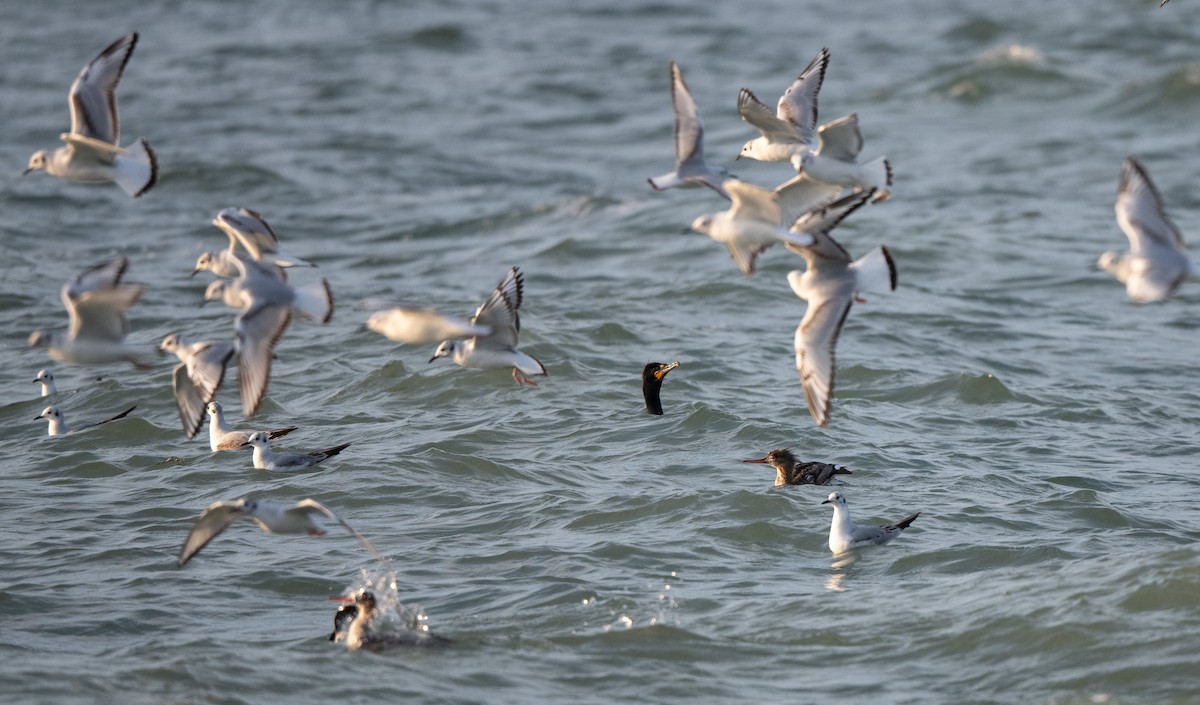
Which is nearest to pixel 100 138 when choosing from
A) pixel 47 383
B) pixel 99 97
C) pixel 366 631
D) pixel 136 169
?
pixel 99 97

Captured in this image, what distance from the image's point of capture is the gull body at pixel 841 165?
30.5 ft

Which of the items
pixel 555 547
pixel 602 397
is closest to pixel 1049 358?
pixel 602 397

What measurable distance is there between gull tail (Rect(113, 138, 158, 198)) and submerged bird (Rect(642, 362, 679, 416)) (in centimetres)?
445

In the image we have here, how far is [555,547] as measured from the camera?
10.5 metres

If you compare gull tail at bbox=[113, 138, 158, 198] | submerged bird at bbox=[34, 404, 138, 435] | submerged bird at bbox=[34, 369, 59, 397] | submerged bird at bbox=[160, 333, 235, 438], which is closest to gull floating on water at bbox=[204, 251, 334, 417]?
submerged bird at bbox=[160, 333, 235, 438]

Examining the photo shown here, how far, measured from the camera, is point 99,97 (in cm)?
1054

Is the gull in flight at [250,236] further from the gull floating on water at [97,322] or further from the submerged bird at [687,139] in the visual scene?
the submerged bird at [687,139]

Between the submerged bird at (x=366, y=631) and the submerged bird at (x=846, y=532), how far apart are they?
2.77 m

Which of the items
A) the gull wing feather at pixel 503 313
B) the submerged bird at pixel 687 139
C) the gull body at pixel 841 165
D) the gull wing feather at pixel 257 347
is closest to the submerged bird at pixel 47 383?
the gull wing feather at pixel 503 313

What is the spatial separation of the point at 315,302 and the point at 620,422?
5.08 metres

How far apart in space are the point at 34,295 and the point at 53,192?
5.47 meters

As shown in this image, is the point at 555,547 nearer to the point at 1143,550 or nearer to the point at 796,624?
the point at 796,624

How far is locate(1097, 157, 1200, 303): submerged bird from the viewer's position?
8.20 meters

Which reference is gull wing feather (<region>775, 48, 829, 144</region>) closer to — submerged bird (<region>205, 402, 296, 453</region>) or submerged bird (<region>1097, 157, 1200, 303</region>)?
submerged bird (<region>1097, 157, 1200, 303</region>)
